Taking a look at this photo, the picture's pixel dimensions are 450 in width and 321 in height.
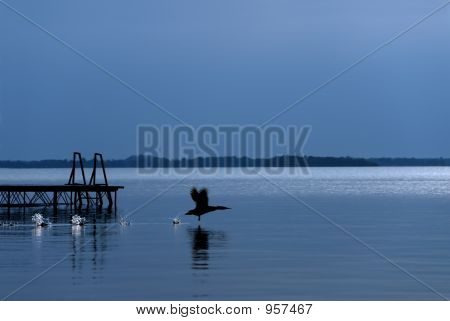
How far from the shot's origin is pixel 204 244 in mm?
51062

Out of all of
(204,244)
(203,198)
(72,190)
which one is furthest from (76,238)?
(72,190)

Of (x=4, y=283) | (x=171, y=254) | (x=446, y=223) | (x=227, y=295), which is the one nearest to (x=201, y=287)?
(x=227, y=295)

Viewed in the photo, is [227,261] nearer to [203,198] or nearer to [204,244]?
[204,244]

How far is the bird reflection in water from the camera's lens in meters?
41.7

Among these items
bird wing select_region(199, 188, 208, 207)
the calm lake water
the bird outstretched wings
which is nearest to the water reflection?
the calm lake water

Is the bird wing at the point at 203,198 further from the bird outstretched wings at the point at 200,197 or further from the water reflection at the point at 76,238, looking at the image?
the water reflection at the point at 76,238

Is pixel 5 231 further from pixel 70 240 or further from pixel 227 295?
pixel 227 295

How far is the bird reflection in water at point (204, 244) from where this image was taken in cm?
4172

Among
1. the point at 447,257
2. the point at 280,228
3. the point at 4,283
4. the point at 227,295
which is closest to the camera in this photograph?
the point at 227,295

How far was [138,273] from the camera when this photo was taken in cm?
3728

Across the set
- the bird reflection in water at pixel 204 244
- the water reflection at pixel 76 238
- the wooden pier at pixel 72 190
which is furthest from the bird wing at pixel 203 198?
the wooden pier at pixel 72 190

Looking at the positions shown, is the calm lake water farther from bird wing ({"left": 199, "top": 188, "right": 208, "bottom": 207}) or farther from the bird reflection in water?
bird wing ({"left": 199, "top": 188, "right": 208, "bottom": 207})

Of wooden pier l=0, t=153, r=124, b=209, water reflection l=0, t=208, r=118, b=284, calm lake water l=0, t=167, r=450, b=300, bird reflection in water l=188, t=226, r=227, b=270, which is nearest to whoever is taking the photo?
calm lake water l=0, t=167, r=450, b=300

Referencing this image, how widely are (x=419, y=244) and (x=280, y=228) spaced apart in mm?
16687
